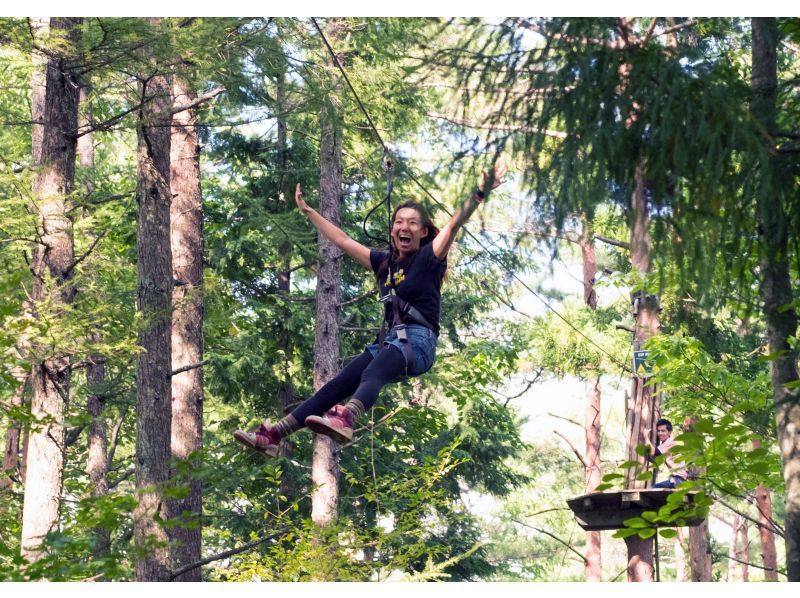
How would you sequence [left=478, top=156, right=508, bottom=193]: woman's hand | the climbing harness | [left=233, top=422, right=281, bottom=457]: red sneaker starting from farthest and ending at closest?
the climbing harness → [left=233, top=422, right=281, bottom=457]: red sneaker → [left=478, top=156, right=508, bottom=193]: woman's hand

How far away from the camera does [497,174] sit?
399 cm

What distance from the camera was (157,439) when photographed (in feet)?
21.8

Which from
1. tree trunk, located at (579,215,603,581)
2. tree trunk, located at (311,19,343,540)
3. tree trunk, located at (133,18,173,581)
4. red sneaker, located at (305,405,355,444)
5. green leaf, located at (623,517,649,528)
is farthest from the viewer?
tree trunk, located at (579,215,603,581)

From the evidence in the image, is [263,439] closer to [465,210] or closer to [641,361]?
[465,210]

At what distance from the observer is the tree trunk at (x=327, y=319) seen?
9.94 m

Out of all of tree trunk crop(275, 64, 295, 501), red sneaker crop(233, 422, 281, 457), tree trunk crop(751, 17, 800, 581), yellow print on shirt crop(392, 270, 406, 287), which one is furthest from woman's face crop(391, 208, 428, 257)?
tree trunk crop(275, 64, 295, 501)

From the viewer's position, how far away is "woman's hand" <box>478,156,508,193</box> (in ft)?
12.8

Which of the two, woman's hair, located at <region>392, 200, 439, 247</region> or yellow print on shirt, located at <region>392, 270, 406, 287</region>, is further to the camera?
woman's hair, located at <region>392, 200, 439, 247</region>

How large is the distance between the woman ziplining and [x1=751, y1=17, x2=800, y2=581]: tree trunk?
4.06 ft

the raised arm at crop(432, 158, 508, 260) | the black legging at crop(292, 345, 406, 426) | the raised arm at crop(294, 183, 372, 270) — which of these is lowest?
the black legging at crop(292, 345, 406, 426)

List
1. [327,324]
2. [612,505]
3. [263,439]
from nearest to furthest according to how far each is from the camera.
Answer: [263,439], [612,505], [327,324]

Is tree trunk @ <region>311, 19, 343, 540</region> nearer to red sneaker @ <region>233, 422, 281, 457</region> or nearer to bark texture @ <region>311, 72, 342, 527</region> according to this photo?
bark texture @ <region>311, 72, 342, 527</region>

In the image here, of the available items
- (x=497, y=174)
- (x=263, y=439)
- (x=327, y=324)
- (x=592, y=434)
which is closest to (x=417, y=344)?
(x=263, y=439)

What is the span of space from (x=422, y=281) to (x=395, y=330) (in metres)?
0.25
